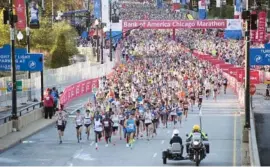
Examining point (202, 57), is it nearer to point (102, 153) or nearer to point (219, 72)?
point (219, 72)

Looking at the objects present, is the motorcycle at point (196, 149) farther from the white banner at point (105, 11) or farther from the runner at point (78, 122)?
the white banner at point (105, 11)

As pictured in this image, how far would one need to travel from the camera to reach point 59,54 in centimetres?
7131

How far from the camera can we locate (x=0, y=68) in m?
41.2

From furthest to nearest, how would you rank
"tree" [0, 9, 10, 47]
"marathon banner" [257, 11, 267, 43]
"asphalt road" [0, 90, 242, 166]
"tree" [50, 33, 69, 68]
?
"tree" [50, 33, 69, 68], "tree" [0, 9, 10, 47], "marathon banner" [257, 11, 267, 43], "asphalt road" [0, 90, 242, 166]

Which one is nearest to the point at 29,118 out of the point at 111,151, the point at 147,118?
the point at 147,118

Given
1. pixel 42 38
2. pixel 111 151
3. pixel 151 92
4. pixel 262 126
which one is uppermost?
pixel 42 38

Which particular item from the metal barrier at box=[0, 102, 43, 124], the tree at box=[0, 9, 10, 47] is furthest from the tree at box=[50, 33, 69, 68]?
the metal barrier at box=[0, 102, 43, 124]

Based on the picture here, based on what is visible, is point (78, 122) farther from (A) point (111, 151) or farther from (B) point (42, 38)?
(B) point (42, 38)

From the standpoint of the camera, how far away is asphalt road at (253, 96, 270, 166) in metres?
32.6

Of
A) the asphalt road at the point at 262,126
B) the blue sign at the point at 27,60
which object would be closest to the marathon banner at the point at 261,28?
the asphalt road at the point at 262,126

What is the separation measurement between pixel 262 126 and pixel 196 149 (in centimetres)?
1695

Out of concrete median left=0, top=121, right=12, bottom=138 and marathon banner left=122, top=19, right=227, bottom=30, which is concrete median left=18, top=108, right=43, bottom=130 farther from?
marathon banner left=122, top=19, right=227, bottom=30

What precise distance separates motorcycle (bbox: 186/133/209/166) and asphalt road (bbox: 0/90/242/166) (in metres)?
0.80

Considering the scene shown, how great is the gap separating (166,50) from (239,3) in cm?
2579
